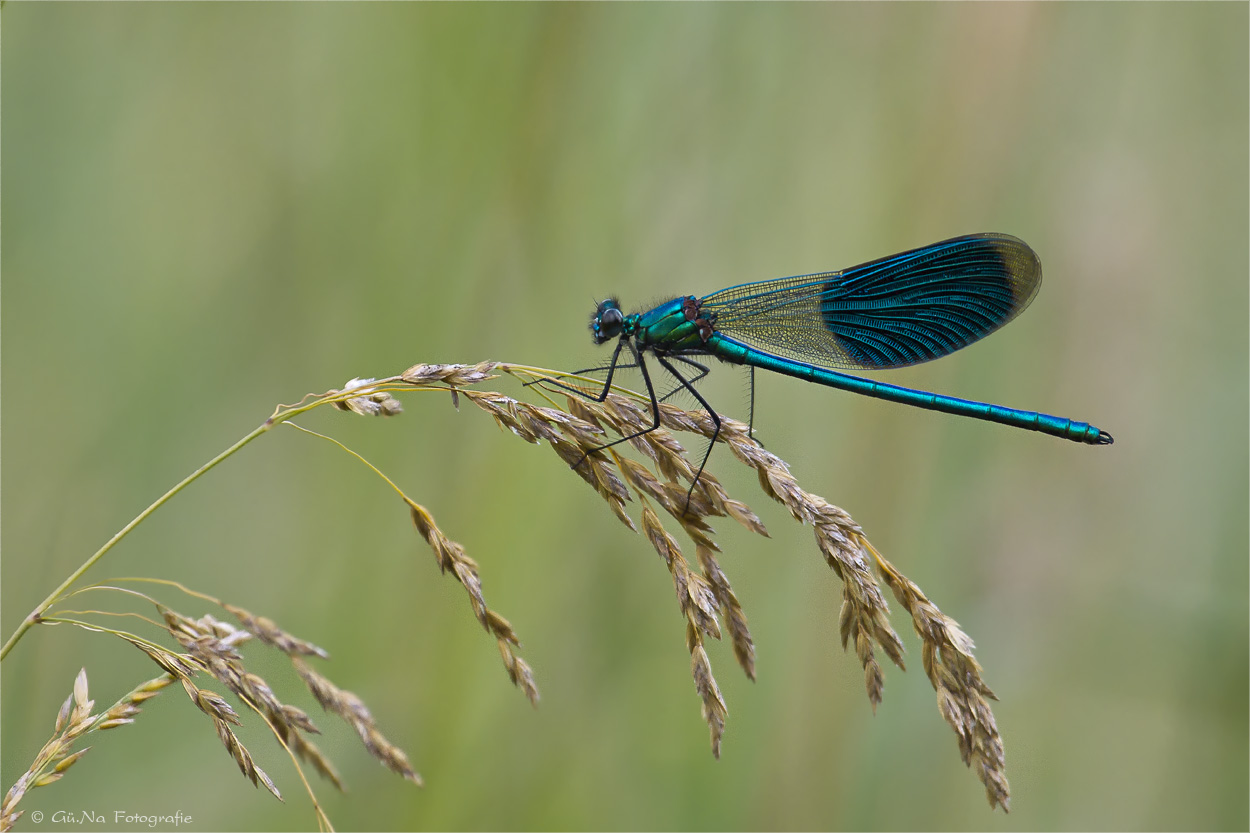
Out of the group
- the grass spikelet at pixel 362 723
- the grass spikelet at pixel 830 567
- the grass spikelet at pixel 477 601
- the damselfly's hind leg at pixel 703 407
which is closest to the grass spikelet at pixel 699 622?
the grass spikelet at pixel 830 567

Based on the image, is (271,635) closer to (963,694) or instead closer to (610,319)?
(963,694)

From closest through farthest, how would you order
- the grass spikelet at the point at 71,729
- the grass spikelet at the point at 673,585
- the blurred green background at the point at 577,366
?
the grass spikelet at the point at 71,729 → the grass spikelet at the point at 673,585 → the blurred green background at the point at 577,366

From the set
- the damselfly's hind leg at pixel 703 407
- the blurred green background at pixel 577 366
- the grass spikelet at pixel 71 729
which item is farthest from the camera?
the blurred green background at pixel 577 366

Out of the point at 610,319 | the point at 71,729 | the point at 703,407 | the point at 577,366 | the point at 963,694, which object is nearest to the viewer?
the point at 71,729

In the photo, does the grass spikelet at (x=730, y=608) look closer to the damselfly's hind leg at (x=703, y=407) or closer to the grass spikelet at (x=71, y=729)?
the damselfly's hind leg at (x=703, y=407)

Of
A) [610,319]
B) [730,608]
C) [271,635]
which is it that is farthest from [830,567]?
[610,319]
